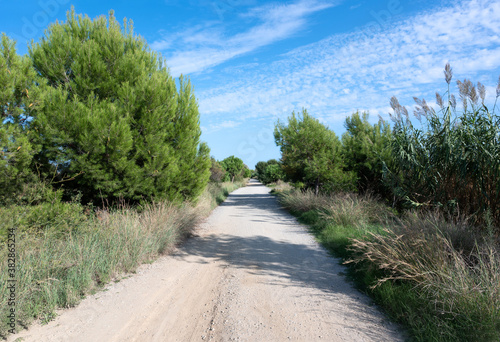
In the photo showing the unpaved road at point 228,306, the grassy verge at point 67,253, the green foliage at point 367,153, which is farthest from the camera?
the green foliage at point 367,153

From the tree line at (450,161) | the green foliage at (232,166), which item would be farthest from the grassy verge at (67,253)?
the green foliage at (232,166)

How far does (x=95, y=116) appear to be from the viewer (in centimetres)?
678

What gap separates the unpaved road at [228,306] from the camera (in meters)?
3.13

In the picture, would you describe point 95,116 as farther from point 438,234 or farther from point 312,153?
point 312,153

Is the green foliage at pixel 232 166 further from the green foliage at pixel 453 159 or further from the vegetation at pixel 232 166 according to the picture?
the green foliage at pixel 453 159

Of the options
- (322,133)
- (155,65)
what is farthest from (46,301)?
(322,133)

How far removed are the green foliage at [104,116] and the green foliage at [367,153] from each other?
9.70 m

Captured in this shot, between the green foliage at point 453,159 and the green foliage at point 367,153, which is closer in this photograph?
the green foliage at point 453,159

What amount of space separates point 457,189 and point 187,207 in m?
7.77

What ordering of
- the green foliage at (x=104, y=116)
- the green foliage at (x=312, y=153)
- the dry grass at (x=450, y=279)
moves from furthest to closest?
the green foliage at (x=312, y=153) < the green foliage at (x=104, y=116) < the dry grass at (x=450, y=279)

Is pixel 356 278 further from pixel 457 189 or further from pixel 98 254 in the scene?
pixel 98 254

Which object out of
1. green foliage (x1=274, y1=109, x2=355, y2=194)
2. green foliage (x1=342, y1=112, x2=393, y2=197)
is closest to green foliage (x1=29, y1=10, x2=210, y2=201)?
green foliage (x1=274, y1=109, x2=355, y2=194)

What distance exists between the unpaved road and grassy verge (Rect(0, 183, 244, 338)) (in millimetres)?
232

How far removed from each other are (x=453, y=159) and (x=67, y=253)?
25.3 ft
